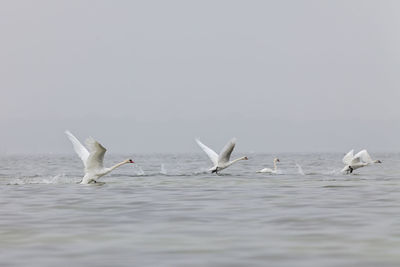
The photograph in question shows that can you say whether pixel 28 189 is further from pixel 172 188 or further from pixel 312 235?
pixel 312 235

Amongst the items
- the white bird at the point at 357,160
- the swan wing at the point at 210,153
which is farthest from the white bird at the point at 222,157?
the white bird at the point at 357,160

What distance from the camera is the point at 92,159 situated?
29.0 meters

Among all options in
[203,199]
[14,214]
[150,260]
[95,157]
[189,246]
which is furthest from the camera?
[95,157]

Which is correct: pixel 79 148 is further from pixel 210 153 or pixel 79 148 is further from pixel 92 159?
pixel 210 153

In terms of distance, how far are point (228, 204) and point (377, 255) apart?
9.68m

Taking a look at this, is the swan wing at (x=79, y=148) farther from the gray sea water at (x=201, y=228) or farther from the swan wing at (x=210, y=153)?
the swan wing at (x=210, y=153)

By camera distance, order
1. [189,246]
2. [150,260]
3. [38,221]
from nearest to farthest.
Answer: [150,260] → [189,246] → [38,221]

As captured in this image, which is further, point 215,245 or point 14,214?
point 14,214

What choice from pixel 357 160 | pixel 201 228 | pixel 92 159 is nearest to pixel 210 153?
pixel 357 160

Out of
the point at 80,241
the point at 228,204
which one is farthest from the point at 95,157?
the point at 80,241

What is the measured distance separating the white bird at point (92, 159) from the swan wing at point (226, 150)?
8809 millimetres

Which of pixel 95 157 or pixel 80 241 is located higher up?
pixel 95 157

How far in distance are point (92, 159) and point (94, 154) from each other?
83cm

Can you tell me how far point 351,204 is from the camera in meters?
22.1
